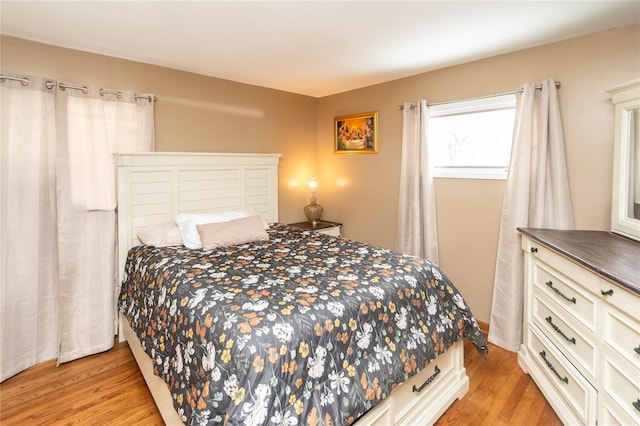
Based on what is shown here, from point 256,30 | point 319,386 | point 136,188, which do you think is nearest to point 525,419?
point 319,386

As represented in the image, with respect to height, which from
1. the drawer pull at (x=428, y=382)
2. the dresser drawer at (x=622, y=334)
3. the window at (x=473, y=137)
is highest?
the window at (x=473, y=137)

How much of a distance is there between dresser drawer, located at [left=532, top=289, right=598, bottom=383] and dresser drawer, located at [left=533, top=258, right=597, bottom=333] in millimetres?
47

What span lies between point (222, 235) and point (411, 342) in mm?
1583

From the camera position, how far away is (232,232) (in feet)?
8.79

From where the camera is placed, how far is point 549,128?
245 centimetres

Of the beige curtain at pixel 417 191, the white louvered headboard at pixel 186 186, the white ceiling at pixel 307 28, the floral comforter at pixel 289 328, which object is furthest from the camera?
the beige curtain at pixel 417 191

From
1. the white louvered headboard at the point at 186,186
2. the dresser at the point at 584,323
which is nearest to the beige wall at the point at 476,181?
the dresser at the point at 584,323

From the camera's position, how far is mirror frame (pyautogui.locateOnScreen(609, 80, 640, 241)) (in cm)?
201

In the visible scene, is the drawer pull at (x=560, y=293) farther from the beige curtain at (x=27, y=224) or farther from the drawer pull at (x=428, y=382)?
the beige curtain at (x=27, y=224)

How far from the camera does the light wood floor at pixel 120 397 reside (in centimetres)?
195

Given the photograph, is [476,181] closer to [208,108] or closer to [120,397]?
[208,108]

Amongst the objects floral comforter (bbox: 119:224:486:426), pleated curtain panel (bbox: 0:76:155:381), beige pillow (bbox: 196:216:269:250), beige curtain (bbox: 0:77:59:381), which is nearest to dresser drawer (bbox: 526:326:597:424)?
floral comforter (bbox: 119:224:486:426)

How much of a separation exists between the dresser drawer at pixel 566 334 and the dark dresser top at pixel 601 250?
36 centimetres

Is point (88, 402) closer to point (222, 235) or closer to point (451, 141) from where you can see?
point (222, 235)
